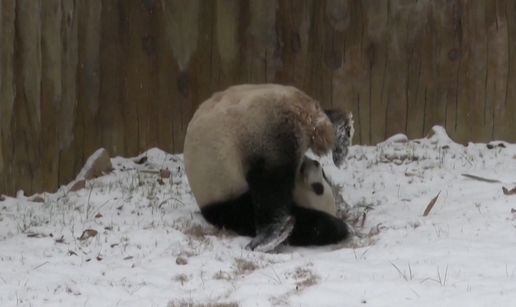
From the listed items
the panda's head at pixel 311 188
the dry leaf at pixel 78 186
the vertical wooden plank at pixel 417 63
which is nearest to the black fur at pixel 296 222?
the panda's head at pixel 311 188

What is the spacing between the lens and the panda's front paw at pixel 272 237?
516 cm

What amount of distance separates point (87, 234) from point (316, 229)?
5.59 ft

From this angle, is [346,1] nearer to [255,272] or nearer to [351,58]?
[351,58]

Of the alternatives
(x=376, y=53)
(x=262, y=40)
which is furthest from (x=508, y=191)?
(x=262, y=40)

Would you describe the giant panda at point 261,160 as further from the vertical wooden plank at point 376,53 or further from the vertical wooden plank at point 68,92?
the vertical wooden plank at point 376,53

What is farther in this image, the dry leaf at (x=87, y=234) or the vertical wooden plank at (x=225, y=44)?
the vertical wooden plank at (x=225, y=44)

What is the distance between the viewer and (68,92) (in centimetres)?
712

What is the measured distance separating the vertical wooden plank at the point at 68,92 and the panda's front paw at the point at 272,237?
2.59m

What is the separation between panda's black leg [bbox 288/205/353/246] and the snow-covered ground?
10 centimetres

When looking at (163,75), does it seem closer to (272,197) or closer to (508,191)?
(272,197)

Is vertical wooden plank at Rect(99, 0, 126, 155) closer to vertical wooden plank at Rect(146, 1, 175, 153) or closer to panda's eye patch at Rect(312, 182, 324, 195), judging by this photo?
vertical wooden plank at Rect(146, 1, 175, 153)

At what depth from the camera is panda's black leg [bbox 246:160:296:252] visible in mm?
5320

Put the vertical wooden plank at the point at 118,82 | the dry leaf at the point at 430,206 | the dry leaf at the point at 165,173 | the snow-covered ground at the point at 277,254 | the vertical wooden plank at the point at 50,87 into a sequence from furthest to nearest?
1. the vertical wooden plank at the point at 118,82
2. the dry leaf at the point at 165,173
3. the vertical wooden plank at the point at 50,87
4. the dry leaf at the point at 430,206
5. the snow-covered ground at the point at 277,254

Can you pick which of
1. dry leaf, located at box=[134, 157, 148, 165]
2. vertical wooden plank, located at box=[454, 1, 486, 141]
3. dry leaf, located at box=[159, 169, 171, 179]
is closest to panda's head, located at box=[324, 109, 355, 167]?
dry leaf, located at box=[159, 169, 171, 179]
